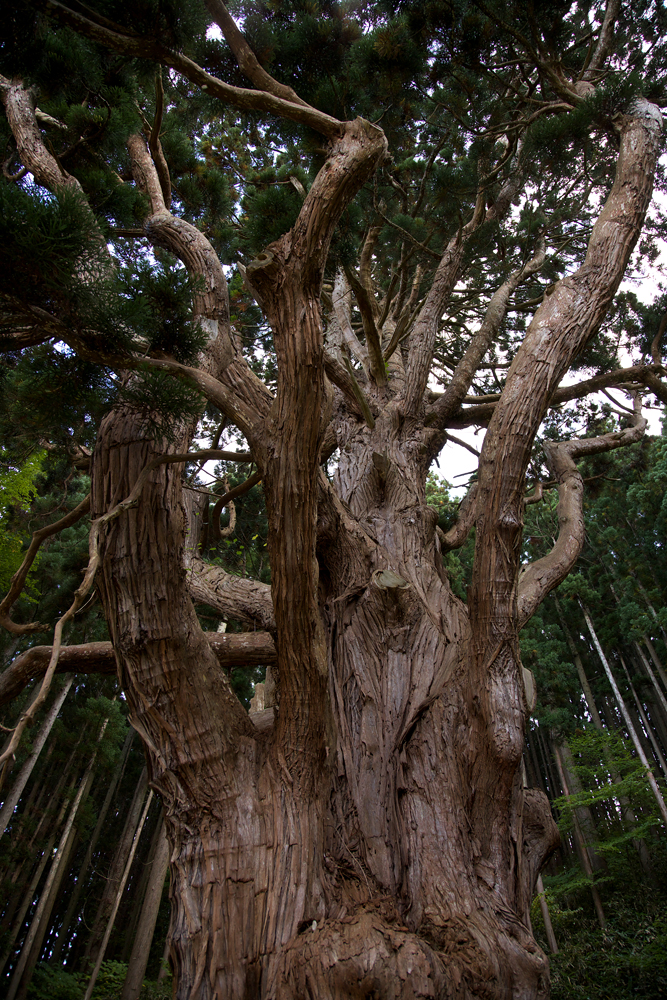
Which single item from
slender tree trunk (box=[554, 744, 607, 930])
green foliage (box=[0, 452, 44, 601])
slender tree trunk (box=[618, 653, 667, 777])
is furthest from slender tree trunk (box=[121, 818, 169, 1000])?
slender tree trunk (box=[618, 653, 667, 777])

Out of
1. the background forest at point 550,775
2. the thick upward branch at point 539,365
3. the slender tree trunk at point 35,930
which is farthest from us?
the slender tree trunk at point 35,930

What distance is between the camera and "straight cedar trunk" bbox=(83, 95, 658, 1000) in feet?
5.07

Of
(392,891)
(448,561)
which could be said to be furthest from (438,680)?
(448,561)

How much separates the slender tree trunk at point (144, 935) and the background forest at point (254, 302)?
1.4 inches

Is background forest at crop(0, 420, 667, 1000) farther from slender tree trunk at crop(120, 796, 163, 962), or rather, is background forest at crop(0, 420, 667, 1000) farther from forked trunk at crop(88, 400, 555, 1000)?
forked trunk at crop(88, 400, 555, 1000)

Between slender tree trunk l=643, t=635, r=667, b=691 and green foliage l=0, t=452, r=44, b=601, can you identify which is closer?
green foliage l=0, t=452, r=44, b=601

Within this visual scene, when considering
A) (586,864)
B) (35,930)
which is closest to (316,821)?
(35,930)

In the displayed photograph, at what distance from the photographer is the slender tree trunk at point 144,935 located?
768 centimetres

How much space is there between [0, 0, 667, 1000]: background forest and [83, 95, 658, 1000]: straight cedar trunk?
0.30 meters

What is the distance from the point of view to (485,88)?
436 centimetres

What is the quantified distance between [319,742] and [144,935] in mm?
9293

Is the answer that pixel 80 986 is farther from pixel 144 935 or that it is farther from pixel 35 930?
pixel 144 935

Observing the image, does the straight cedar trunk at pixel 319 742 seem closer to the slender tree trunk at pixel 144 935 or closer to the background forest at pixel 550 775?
the background forest at pixel 550 775

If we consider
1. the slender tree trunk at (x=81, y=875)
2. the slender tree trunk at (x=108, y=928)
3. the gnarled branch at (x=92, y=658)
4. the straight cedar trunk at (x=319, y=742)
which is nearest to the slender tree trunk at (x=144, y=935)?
the slender tree trunk at (x=108, y=928)
